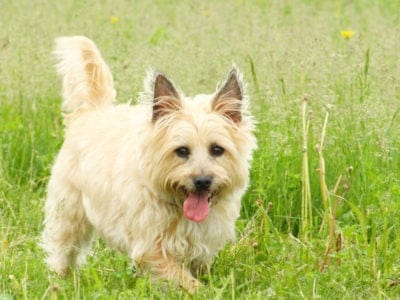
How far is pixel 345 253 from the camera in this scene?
490 centimetres

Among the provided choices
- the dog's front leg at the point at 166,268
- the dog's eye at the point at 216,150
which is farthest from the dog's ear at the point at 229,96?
the dog's front leg at the point at 166,268

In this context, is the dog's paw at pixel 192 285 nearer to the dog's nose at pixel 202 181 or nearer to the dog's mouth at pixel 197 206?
the dog's mouth at pixel 197 206

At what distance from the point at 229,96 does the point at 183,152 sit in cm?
38

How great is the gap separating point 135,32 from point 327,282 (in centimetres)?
523

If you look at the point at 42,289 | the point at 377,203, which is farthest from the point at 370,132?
the point at 42,289

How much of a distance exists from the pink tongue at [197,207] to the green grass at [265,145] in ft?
1.01

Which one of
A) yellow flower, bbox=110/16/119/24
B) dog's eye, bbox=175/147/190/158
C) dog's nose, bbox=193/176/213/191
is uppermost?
dog's eye, bbox=175/147/190/158

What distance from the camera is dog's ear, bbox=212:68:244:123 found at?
5.07 metres

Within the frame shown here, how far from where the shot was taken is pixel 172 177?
493 centimetres

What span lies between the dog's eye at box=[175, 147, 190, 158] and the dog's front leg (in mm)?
500

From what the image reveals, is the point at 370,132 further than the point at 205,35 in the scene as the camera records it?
No

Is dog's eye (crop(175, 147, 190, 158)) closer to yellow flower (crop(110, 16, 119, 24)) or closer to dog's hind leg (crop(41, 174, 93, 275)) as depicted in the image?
dog's hind leg (crop(41, 174, 93, 275))

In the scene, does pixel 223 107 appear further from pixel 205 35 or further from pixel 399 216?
pixel 205 35

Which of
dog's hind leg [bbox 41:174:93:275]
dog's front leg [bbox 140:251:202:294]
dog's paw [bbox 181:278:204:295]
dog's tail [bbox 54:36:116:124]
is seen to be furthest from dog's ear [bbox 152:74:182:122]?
dog's tail [bbox 54:36:116:124]
